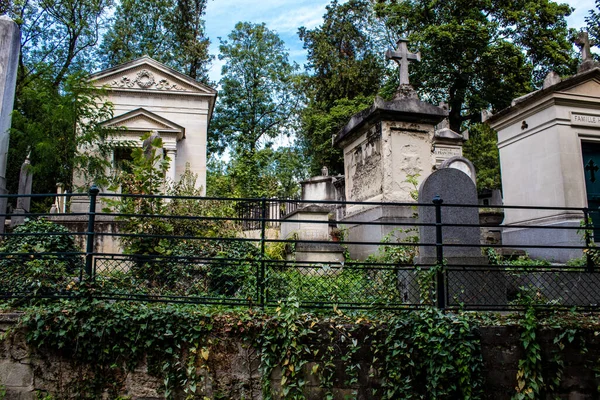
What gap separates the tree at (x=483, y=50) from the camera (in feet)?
86.9

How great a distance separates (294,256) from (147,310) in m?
5.12

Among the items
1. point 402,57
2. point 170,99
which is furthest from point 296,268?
point 170,99

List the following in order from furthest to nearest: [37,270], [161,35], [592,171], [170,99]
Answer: [161,35]
[170,99]
[592,171]
[37,270]

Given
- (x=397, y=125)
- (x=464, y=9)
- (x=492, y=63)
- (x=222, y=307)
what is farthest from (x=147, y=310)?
(x=464, y=9)

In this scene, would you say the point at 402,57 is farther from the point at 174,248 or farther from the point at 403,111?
the point at 174,248

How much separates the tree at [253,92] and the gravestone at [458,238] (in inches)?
1206

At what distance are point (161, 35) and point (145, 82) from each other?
44.9 feet

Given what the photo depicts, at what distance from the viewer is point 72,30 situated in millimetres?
26844

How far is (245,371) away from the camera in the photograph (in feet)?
13.8

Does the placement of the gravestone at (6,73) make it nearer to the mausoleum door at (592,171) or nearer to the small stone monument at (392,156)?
the small stone monument at (392,156)

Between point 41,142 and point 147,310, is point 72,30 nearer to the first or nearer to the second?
point 41,142

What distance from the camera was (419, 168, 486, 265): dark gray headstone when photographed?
5820mm

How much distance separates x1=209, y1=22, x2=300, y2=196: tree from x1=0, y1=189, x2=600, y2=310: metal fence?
1128 inches

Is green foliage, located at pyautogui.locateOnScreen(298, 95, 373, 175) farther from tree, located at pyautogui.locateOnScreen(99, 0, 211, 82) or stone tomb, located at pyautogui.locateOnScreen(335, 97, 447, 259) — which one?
stone tomb, located at pyautogui.locateOnScreen(335, 97, 447, 259)
